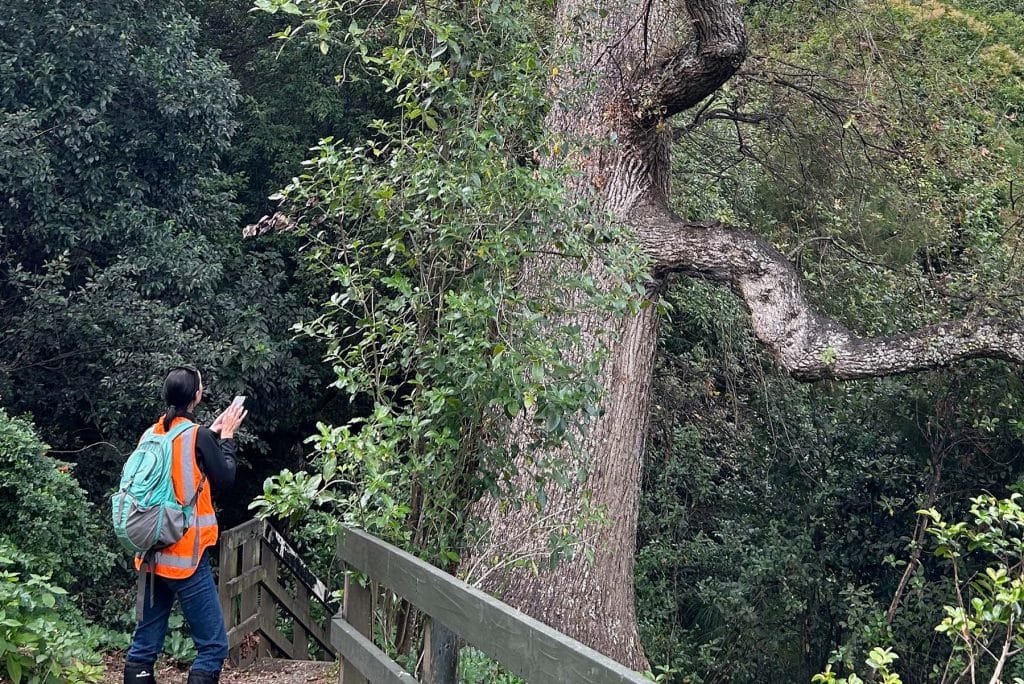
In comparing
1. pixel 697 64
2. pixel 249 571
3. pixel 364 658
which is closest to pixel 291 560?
pixel 249 571

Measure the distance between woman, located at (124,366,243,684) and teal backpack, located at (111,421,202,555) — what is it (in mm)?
43

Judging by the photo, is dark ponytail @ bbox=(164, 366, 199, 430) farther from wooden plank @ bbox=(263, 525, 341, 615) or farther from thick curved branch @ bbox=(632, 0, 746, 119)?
thick curved branch @ bbox=(632, 0, 746, 119)

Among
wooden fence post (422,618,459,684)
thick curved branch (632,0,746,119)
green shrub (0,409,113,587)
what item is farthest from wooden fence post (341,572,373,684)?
thick curved branch (632,0,746,119)

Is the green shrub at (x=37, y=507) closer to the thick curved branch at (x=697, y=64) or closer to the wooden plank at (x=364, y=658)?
the wooden plank at (x=364, y=658)

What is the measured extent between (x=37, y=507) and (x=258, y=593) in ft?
7.70

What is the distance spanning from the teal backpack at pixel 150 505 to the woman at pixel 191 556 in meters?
0.04

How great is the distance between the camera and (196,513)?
4.62 metres

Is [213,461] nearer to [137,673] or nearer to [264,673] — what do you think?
[137,673]

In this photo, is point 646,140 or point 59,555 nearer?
point 59,555

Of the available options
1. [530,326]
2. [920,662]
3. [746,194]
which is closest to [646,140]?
[746,194]

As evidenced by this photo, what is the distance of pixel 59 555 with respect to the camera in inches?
254

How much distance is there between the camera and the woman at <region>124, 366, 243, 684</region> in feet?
15.0

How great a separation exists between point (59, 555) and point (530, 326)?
3.94 m

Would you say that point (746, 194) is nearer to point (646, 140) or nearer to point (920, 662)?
point (646, 140)
